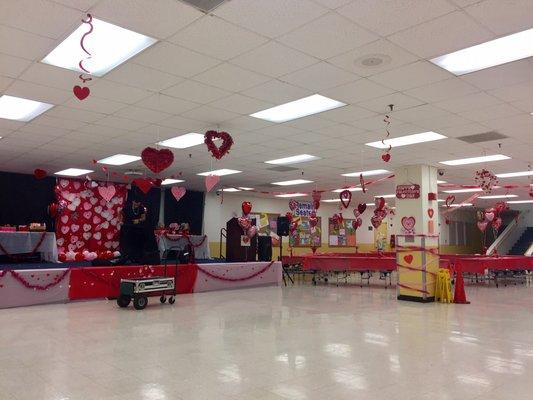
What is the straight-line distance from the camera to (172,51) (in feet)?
13.9

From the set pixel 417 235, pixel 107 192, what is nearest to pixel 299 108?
pixel 417 235

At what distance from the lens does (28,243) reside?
1145 centimetres

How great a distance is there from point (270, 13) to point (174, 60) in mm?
1361

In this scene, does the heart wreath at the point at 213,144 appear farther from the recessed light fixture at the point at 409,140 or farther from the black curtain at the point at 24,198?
the black curtain at the point at 24,198

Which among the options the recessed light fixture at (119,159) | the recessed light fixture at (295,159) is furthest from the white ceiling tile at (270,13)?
the recessed light fixture at (119,159)

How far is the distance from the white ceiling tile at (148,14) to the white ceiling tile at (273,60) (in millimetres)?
795

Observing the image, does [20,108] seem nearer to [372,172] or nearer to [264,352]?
[264,352]

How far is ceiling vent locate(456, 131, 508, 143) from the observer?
722 centimetres

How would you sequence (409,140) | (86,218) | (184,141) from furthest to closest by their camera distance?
(86,218) < (184,141) < (409,140)

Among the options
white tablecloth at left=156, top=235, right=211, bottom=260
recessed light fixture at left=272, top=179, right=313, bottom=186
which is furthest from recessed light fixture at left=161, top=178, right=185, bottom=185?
recessed light fixture at left=272, top=179, right=313, bottom=186

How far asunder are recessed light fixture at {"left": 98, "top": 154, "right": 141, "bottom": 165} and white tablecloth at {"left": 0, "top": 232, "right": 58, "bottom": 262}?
3180 millimetres

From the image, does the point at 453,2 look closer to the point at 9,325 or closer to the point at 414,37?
the point at 414,37

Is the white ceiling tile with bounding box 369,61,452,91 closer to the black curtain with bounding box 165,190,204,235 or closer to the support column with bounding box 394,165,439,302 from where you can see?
the support column with bounding box 394,165,439,302

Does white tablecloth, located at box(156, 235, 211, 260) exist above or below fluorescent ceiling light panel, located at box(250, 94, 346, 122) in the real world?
below
